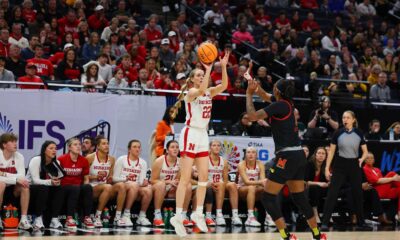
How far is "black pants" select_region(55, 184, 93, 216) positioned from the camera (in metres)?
14.3

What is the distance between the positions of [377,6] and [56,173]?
55.8ft

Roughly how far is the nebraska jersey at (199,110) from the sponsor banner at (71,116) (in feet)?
15.0

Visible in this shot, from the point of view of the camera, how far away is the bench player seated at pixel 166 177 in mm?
14984

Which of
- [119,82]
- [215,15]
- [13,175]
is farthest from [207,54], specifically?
[215,15]

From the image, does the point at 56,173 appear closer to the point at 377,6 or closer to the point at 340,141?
the point at 340,141

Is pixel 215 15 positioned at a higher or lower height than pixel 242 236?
higher

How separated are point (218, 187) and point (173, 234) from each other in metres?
2.33

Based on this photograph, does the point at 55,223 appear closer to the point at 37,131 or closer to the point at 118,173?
the point at 118,173

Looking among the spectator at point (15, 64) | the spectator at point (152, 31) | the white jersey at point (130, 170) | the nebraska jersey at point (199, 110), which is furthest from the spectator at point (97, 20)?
the nebraska jersey at point (199, 110)

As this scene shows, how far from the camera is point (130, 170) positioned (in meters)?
15.2

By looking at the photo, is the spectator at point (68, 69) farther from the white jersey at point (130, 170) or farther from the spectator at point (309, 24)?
the spectator at point (309, 24)

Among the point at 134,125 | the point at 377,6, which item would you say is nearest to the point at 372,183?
the point at 134,125

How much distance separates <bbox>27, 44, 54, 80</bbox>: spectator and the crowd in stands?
0.07 ft

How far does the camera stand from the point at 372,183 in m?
17.0
